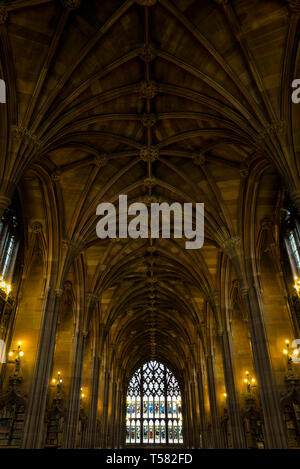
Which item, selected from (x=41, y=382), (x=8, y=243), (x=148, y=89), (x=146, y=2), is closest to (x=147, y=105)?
(x=148, y=89)

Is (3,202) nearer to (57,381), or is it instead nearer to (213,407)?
(57,381)

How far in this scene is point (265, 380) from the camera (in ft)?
47.5

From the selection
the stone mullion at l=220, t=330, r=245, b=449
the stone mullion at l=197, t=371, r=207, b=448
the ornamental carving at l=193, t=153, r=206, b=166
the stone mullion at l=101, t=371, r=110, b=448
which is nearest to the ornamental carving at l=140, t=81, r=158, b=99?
the ornamental carving at l=193, t=153, r=206, b=166

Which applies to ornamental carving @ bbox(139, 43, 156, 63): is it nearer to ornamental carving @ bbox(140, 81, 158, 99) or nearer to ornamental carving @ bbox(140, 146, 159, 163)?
ornamental carving @ bbox(140, 81, 158, 99)

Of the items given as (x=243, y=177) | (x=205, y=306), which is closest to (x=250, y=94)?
(x=243, y=177)

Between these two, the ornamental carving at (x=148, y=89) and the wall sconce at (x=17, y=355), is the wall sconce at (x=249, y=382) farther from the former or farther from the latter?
the ornamental carving at (x=148, y=89)

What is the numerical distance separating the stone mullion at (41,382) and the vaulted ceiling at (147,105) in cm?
378

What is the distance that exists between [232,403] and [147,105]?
16875mm

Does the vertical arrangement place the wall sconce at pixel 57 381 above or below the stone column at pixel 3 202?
below

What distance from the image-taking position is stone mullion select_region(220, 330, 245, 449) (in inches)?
736

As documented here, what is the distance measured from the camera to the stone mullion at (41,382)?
544 inches

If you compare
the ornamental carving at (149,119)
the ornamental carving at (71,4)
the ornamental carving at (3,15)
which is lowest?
the ornamental carving at (3,15)

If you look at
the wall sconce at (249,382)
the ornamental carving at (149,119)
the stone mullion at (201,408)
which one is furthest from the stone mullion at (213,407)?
the ornamental carving at (149,119)
